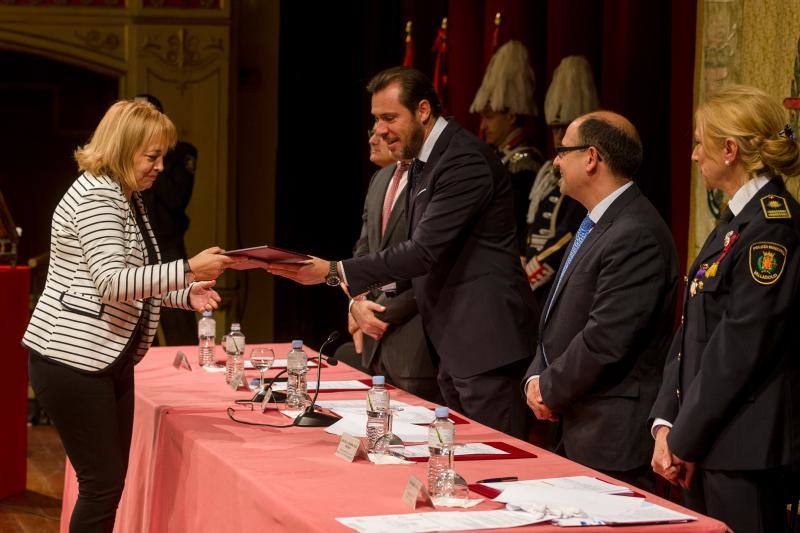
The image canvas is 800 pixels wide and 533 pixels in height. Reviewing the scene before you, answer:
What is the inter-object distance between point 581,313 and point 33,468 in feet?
10.6

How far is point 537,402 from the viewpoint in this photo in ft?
9.61

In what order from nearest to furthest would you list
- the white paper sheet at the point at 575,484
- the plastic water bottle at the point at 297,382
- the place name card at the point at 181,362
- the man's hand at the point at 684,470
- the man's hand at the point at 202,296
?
the white paper sheet at the point at 575,484 < the man's hand at the point at 684,470 < the plastic water bottle at the point at 297,382 < the man's hand at the point at 202,296 < the place name card at the point at 181,362

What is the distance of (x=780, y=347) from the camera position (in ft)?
7.95

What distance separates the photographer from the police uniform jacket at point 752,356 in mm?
2396

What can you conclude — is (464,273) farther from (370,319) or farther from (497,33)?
(497,33)

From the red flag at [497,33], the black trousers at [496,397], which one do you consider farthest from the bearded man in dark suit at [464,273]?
the red flag at [497,33]

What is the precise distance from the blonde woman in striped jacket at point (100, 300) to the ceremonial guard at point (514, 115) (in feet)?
7.09

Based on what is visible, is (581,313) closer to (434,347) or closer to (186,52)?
(434,347)

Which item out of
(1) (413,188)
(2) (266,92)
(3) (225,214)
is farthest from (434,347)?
(2) (266,92)

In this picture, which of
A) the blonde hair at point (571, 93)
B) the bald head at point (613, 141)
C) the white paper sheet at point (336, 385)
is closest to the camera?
the bald head at point (613, 141)

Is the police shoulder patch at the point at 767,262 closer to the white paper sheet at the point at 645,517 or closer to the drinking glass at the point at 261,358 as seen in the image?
the white paper sheet at the point at 645,517

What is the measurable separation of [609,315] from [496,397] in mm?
649

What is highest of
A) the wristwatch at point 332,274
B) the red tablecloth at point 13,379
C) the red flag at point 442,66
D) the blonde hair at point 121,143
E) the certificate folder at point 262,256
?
the red flag at point 442,66

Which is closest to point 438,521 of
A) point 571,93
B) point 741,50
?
point 741,50
